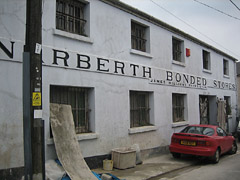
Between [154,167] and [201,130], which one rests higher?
[201,130]

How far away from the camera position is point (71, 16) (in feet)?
26.6

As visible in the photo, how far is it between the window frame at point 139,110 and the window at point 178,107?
232 centimetres

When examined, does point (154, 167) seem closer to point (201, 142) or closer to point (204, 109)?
point (201, 142)

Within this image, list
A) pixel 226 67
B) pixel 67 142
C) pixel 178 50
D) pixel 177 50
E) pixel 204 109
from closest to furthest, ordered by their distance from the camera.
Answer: pixel 67 142
pixel 177 50
pixel 178 50
pixel 204 109
pixel 226 67

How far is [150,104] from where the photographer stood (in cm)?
1093

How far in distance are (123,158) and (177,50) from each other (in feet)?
23.9

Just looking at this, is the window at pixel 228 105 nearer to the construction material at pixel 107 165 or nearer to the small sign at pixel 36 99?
the construction material at pixel 107 165

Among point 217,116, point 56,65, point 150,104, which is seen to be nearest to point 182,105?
point 150,104

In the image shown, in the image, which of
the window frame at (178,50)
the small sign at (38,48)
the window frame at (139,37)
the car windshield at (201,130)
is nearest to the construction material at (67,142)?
the small sign at (38,48)

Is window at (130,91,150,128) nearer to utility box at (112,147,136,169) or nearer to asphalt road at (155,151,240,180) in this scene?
utility box at (112,147,136,169)

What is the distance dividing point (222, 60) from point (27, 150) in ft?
53.9

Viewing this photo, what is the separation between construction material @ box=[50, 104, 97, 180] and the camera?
21.5 feet

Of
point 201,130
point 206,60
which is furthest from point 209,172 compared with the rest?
point 206,60

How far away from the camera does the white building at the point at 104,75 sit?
6.35 m
